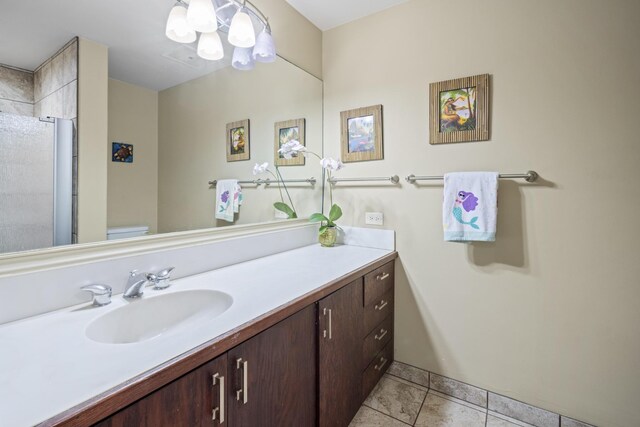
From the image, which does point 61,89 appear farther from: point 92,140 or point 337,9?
point 337,9

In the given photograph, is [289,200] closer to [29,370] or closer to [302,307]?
[302,307]

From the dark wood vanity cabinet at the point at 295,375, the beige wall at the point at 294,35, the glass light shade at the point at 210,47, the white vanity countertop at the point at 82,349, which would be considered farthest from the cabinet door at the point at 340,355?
the beige wall at the point at 294,35

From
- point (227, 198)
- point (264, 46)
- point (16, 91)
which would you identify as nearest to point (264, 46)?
point (264, 46)

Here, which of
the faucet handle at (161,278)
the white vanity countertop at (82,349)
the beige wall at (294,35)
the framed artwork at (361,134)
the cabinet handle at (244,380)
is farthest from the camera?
the framed artwork at (361,134)

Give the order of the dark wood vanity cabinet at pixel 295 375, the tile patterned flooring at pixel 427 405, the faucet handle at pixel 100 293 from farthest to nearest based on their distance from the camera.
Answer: the tile patterned flooring at pixel 427 405, the faucet handle at pixel 100 293, the dark wood vanity cabinet at pixel 295 375

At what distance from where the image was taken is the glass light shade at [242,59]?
1.58m

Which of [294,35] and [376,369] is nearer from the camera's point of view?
[376,369]

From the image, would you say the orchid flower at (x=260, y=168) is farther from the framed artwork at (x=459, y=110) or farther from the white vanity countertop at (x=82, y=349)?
the framed artwork at (x=459, y=110)

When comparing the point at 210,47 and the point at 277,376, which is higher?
the point at 210,47

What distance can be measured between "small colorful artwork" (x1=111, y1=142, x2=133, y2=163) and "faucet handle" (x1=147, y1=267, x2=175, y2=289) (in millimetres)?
451

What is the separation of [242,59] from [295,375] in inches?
61.0

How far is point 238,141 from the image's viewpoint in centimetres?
167

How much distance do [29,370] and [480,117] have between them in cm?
195

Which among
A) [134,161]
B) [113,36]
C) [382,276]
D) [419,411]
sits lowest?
[419,411]
